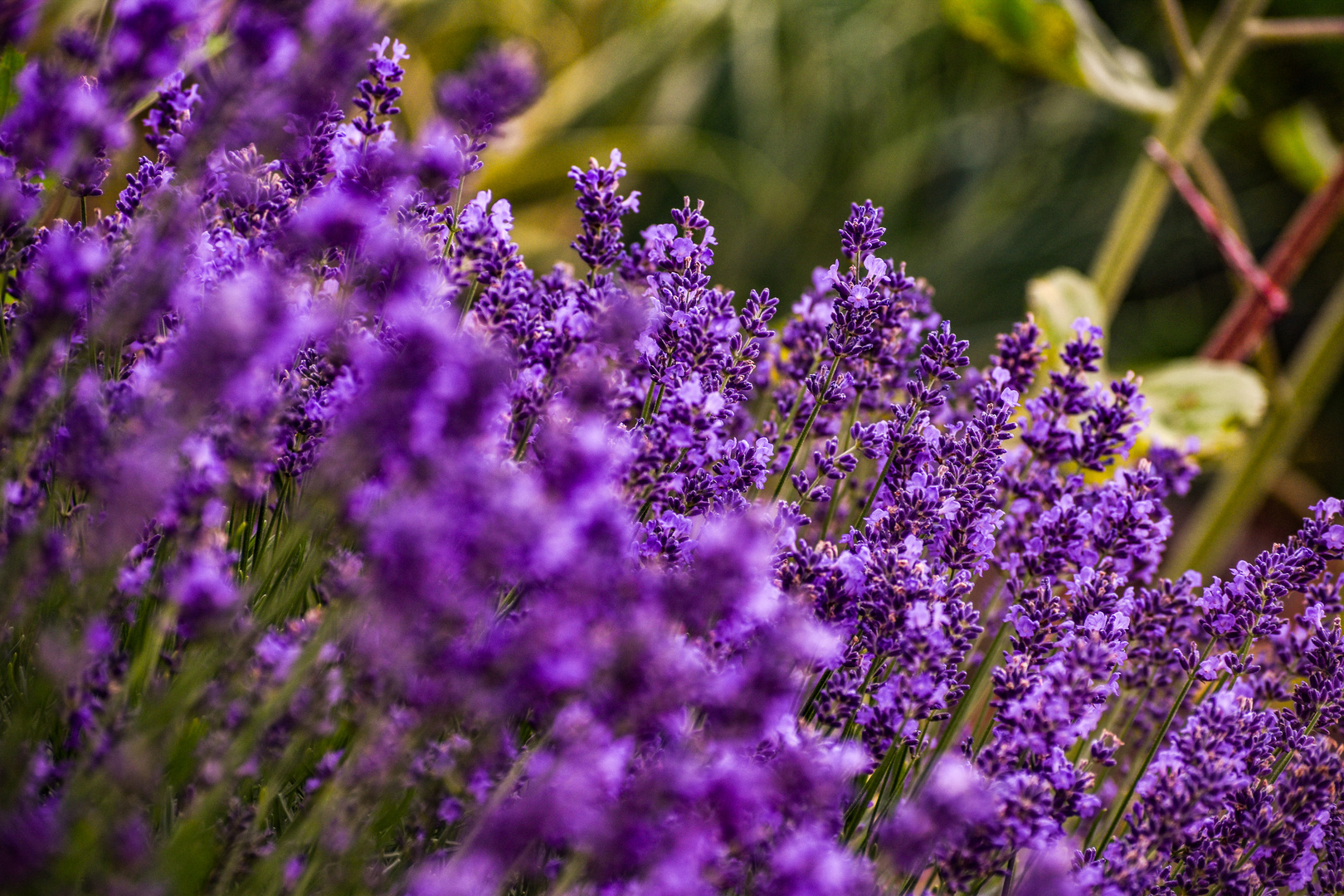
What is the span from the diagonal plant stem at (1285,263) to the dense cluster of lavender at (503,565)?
41.2 inches

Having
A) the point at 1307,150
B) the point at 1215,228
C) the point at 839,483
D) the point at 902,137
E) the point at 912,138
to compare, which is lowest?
the point at 839,483

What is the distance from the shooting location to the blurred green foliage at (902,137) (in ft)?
11.9

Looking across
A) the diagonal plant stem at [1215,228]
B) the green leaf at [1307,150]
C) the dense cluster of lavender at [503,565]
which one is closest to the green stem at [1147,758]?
the dense cluster of lavender at [503,565]

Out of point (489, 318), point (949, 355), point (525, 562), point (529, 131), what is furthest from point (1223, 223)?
point (529, 131)

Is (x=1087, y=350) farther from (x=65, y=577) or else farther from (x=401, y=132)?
(x=401, y=132)

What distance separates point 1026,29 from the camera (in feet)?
5.79

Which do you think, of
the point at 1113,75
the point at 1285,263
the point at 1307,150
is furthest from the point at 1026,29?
the point at 1307,150

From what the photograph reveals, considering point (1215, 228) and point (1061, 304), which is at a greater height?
point (1215, 228)

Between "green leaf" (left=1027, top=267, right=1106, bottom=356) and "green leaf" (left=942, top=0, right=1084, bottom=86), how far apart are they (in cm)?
40

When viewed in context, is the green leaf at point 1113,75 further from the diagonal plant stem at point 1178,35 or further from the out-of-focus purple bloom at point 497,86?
the out-of-focus purple bloom at point 497,86

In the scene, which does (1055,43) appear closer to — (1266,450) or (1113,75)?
(1113,75)

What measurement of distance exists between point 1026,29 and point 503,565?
1631 millimetres

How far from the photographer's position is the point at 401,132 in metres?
3.45

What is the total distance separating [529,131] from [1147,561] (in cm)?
302
